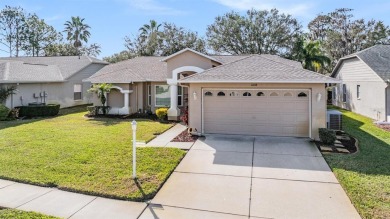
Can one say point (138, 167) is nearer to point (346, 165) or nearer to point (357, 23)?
point (346, 165)

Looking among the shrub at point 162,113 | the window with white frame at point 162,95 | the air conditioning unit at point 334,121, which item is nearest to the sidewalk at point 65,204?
the shrub at point 162,113

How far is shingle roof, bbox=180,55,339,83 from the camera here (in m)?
11.3

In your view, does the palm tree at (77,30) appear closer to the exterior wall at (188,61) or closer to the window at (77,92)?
the window at (77,92)

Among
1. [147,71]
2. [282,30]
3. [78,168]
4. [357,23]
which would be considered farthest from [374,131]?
[357,23]

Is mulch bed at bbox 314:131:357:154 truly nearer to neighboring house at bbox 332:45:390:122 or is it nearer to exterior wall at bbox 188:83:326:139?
exterior wall at bbox 188:83:326:139

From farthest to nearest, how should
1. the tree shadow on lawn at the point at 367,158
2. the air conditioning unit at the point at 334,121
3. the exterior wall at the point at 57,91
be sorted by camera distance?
the exterior wall at the point at 57,91
the air conditioning unit at the point at 334,121
the tree shadow on lawn at the point at 367,158

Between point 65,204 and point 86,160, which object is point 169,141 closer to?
point 86,160

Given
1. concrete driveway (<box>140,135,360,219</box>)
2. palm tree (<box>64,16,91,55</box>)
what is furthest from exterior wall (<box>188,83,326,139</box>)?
palm tree (<box>64,16,91,55</box>)

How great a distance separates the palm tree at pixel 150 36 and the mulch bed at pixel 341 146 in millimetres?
34368

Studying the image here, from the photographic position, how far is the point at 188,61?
17.3 metres

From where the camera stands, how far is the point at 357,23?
37.9 m

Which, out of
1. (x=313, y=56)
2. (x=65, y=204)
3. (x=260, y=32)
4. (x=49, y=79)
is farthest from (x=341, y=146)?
(x=260, y=32)

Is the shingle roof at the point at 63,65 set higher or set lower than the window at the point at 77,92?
higher

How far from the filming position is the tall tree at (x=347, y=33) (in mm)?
37156
